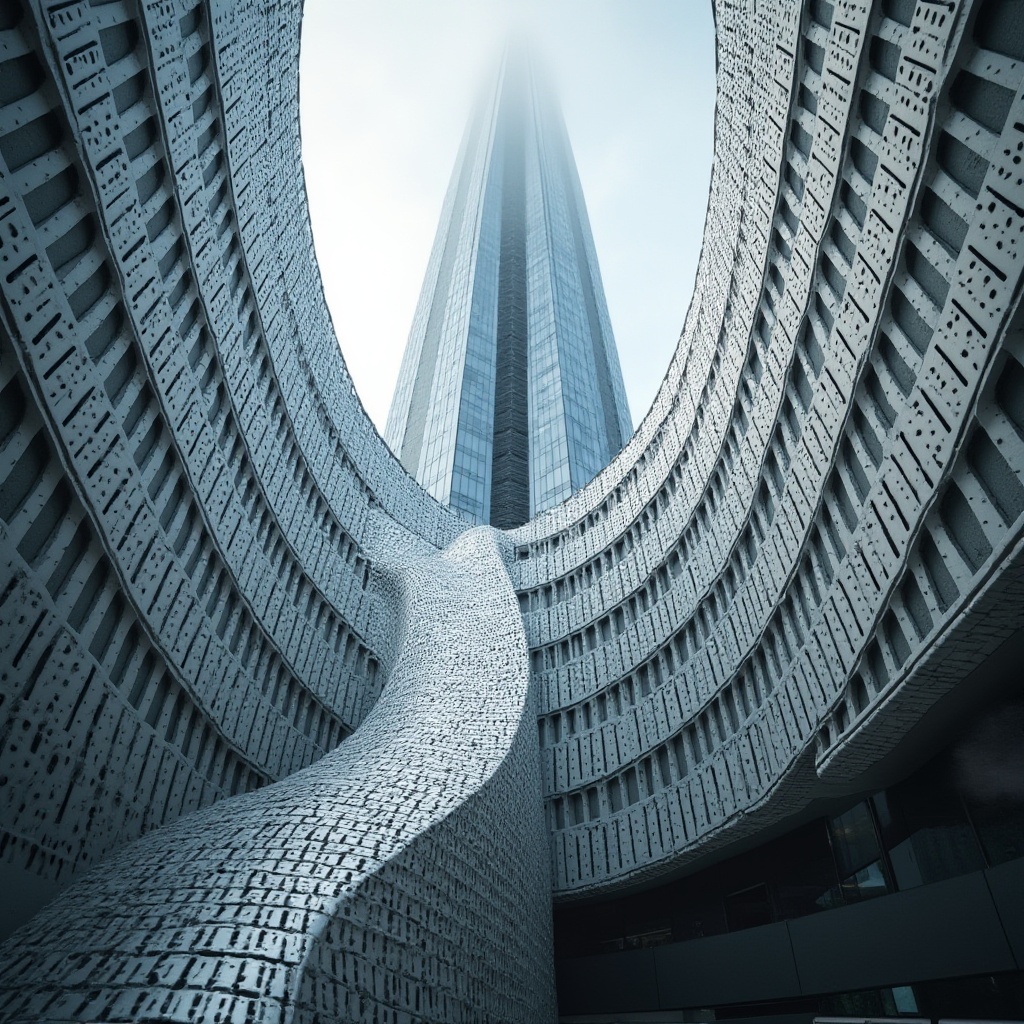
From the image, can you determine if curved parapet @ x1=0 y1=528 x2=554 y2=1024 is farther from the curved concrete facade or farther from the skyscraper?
the skyscraper

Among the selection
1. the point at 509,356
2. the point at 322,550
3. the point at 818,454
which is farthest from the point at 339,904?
the point at 509,356

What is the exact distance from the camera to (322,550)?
2208 centimetres

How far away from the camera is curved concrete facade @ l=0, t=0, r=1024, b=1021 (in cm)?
775

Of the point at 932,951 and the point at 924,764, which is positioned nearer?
the point at 932,951

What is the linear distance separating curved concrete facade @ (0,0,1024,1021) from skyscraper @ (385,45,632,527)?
2851 centimetres

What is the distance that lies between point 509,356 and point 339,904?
77445mm

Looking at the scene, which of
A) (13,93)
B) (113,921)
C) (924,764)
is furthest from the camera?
(924,764)

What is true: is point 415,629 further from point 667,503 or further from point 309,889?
point 309,889

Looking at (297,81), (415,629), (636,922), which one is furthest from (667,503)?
(297,81)

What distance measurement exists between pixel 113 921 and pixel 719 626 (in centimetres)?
1529

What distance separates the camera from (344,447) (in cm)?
2539

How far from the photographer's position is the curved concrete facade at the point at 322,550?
25.4ft

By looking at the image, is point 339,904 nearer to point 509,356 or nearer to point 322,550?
point 322,550

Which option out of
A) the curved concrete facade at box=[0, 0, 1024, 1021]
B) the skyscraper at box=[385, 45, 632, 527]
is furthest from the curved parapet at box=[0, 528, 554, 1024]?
the skyscraper at box=[385, 45, 632, 527]
